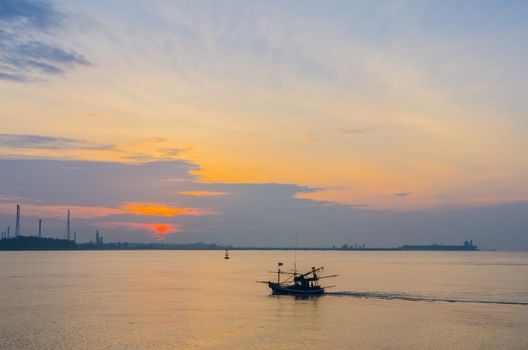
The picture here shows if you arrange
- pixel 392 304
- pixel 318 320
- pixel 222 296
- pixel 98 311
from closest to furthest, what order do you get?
pixel 318 320
pixel 98 311
pixel 392 304
pixel 222 296

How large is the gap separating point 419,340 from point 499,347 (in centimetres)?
891

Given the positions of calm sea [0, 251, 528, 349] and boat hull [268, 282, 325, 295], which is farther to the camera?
boat hull [268, 282, 325, 295]

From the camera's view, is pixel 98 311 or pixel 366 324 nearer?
pixel 366 324

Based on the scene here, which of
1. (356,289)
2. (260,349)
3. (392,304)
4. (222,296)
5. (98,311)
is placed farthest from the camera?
(356,289)

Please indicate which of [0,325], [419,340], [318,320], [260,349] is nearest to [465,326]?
[419,340]

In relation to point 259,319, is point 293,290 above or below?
above

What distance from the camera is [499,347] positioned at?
6675cm

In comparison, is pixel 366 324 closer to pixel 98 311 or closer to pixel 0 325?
pixel 98 311

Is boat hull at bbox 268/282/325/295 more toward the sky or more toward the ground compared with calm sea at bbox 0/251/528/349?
more toward the sky

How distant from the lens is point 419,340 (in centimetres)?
7044

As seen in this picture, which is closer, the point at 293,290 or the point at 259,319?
the point at 259,319

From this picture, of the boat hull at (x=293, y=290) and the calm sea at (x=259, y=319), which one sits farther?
the boat hull at (x=293, y=290)

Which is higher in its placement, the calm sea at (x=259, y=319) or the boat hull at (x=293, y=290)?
the boat hull at (x=293, y=290)

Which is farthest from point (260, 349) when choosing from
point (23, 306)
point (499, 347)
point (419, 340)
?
point (23, 306)
